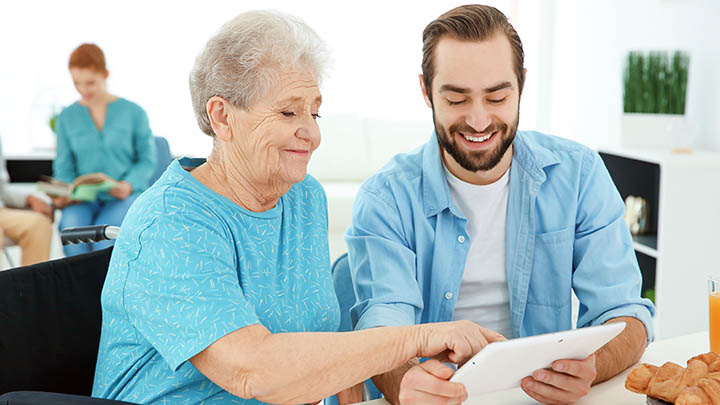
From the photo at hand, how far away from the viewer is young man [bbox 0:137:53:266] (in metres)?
3.92

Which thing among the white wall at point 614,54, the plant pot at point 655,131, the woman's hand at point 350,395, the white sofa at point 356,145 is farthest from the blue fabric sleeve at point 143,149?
the woman's hand at point 350,395

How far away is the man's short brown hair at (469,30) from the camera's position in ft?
5.01

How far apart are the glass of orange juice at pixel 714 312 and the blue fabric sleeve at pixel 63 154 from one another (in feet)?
12.1

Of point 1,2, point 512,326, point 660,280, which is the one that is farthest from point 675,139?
point 1,2

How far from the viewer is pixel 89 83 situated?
13.2ft

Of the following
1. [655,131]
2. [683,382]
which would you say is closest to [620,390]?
[683,382]

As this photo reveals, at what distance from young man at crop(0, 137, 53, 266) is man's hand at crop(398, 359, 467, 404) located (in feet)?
11.0

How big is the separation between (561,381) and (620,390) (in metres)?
0.16

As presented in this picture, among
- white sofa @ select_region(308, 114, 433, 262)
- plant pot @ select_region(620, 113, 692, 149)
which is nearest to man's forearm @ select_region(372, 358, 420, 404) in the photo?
plant pot @ select_region(620, 113, 692, 149)

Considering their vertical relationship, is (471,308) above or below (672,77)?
below

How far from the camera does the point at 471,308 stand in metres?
1.59

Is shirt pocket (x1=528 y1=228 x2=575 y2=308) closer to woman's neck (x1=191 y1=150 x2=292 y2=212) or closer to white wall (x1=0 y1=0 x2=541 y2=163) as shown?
woman's neck (x1=191 y1=150 x2=292 y2=212)

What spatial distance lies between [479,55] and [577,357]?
27.3 inches

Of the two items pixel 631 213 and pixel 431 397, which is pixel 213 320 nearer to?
pixel 431 397
